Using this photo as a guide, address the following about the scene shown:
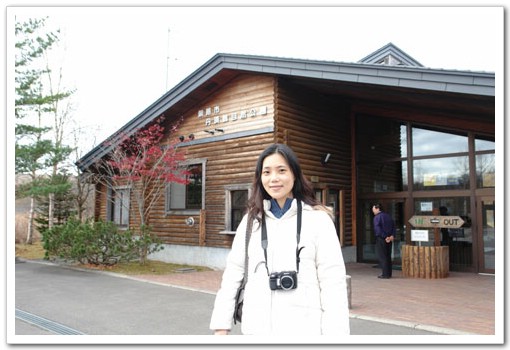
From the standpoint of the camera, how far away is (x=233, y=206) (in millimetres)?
11648

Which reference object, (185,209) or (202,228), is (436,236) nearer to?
(202,228)

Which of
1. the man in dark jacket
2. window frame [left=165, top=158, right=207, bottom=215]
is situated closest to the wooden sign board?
the man in dark jacket

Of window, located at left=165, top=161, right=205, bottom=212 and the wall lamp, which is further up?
the wall lamp

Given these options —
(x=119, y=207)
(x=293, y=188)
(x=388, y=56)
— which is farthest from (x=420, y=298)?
(x=119, y=207)

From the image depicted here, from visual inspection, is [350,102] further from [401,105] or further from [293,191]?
[293,191]

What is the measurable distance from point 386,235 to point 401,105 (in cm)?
356

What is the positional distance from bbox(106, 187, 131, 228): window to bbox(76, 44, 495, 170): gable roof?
5.13 ft

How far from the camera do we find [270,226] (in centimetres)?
247

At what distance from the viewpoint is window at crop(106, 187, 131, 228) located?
15419mm

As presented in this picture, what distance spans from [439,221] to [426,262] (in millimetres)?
1075

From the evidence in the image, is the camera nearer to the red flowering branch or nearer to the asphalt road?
the asphalt road

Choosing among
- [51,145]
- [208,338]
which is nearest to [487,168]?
[208,338]

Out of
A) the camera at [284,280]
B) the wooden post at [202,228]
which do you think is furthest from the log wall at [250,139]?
the camera at [284,280]

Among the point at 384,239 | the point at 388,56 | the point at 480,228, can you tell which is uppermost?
the point at 388,56
